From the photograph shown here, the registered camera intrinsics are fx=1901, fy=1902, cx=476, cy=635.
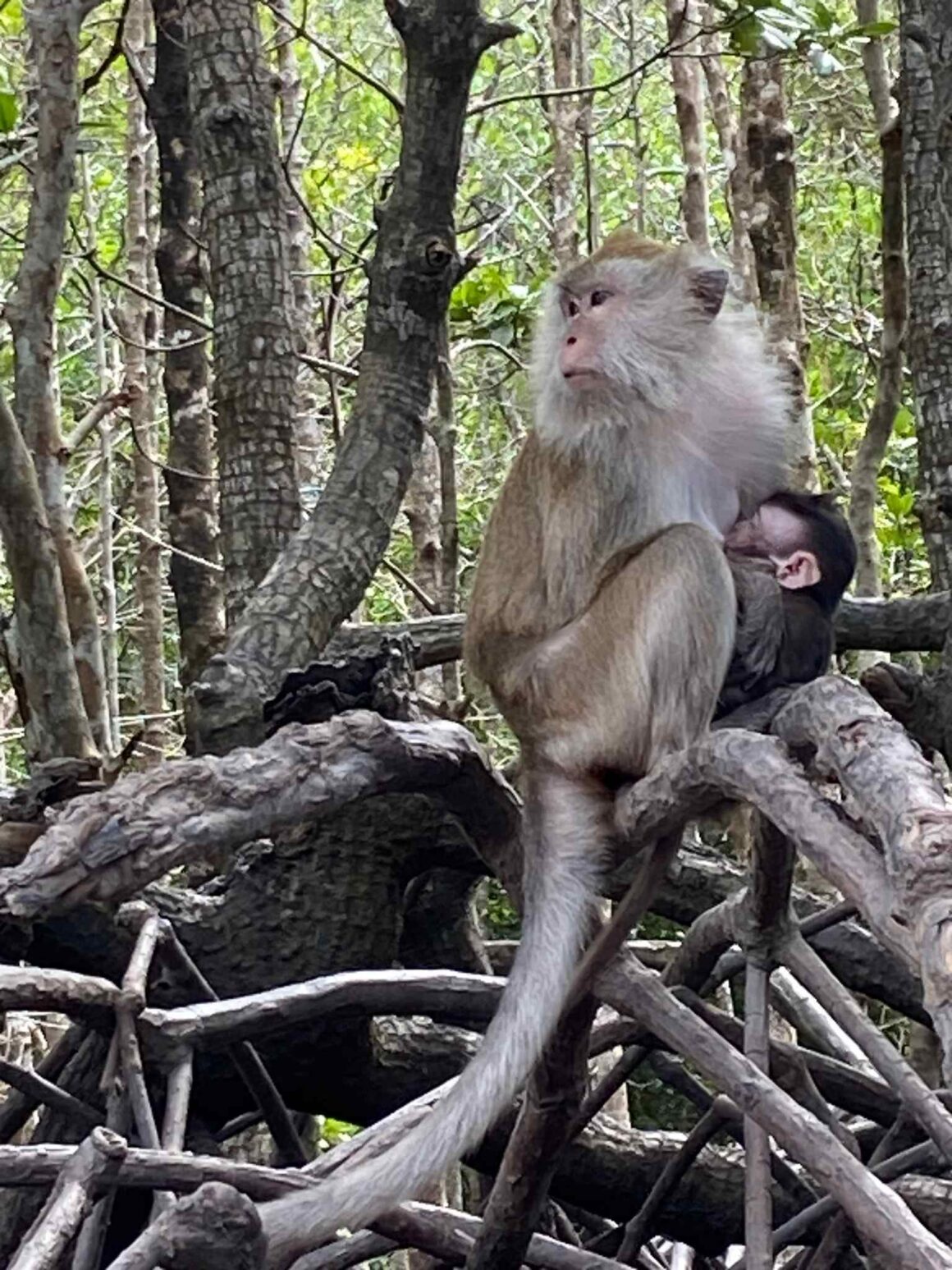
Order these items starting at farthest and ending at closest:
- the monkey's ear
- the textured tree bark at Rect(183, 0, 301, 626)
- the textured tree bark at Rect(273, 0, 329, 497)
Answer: the textured tree bark at Rect(273, 0, 329, 497) → the textured tree bark at Rect(183, 0, 301, 626) → the monkey's ear

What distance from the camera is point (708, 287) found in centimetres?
401

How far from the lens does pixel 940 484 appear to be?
4.26m

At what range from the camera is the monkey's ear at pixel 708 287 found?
399 centimetres

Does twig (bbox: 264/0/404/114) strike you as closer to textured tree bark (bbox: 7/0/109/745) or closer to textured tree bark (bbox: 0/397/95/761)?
textured tree bark (bbox: 7/0/109/745)

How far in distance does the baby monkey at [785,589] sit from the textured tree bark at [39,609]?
5.23 ft

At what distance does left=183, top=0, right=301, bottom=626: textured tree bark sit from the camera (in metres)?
4.75

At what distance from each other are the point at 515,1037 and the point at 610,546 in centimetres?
119

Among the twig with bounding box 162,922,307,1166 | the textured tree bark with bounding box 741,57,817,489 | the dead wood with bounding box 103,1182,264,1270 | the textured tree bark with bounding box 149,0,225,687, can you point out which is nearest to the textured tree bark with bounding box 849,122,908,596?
the textured tree bark with bounding box 741,57,817,489

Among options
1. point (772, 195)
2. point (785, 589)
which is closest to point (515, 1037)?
point (785, 589)

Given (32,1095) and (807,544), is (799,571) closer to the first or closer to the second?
(807,544)

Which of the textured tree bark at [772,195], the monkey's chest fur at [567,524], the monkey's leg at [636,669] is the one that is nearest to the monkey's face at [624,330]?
the monkey's chest fur at [567,524]

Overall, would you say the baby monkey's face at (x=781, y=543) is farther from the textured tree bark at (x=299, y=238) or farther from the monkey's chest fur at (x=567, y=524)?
the textured tree bark at (x=299, y=238)

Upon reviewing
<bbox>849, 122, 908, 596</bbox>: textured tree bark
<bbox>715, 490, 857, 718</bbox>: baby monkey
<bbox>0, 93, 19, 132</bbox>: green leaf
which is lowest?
<bbox>715, 490, 857, 718</bbox>: baby monkey

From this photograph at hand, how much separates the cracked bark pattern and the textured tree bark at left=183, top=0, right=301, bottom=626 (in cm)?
156
